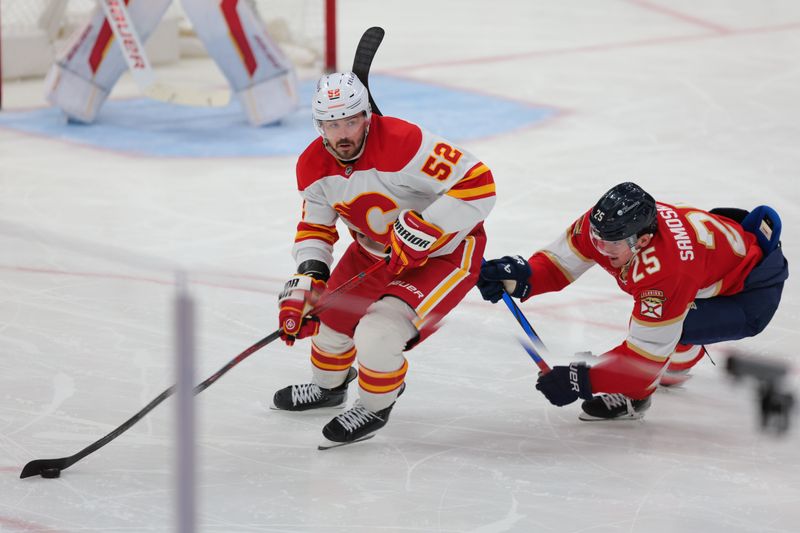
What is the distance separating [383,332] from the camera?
9.15ft

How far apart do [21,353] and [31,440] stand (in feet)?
2.01

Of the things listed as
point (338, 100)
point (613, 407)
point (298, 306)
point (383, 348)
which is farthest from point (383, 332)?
point (613, 407)

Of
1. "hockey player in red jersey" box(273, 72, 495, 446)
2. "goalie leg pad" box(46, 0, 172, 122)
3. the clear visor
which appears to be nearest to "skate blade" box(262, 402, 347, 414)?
"hockey player in red jersey" box(273, 72, 495, 446)

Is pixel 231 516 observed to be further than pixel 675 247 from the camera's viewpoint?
No

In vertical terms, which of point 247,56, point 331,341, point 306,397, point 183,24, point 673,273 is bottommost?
point 183,24

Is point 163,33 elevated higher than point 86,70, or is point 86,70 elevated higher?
point 86,70

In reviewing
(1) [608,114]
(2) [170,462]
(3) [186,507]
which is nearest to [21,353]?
(2) [170,462]

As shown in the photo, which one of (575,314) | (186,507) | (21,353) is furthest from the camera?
(575,314)

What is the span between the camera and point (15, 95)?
23.0 feet

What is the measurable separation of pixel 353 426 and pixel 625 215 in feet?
2.61

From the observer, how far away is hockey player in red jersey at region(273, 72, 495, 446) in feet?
9.32

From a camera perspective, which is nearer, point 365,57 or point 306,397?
point 306,397

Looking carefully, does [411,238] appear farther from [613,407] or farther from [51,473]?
[51,473]

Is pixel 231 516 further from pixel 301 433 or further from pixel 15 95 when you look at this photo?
pixel 15 95
